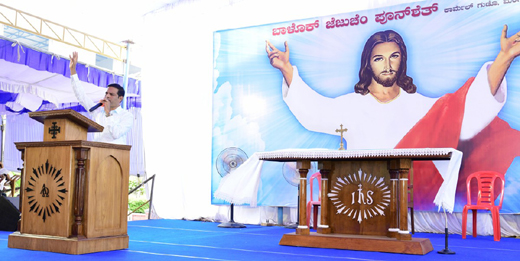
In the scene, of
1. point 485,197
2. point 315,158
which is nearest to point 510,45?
point 485,197

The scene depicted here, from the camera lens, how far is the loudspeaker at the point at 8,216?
216 inches

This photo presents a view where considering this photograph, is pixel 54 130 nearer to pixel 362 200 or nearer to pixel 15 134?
pixel 362 200

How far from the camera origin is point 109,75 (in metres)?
9.39

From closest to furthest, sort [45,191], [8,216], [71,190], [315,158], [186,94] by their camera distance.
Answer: [71,190]
[45,191]
[315,158]
[8,216]
[186,94]

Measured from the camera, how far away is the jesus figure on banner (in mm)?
6258

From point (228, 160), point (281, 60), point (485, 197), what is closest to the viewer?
point (485, 197)

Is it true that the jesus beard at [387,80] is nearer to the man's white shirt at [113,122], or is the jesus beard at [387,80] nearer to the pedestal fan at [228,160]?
the pedestal fan at [228,160]

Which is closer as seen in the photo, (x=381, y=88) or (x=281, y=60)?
(x=381, y=88)

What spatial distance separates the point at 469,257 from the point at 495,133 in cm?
262

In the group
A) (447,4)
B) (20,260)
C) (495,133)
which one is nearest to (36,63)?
(20,260)

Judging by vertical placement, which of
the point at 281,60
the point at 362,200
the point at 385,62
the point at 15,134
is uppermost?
the point at 281,60

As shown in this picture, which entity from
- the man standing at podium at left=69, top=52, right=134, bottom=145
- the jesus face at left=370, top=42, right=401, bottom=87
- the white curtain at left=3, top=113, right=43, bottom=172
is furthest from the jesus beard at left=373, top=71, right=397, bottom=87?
the white curtain at left=3, top=113, right=43, bottom=172

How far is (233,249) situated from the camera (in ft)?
14.6

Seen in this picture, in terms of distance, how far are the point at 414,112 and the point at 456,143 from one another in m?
0.66
